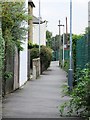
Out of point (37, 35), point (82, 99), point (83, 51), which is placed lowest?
point (82, 99)

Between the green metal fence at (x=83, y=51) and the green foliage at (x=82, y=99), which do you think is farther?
the green metal fence at (x=83, y=51)

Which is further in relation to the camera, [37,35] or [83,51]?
[37,35]

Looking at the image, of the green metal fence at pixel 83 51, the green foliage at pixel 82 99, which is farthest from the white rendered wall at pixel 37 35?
the green foliage at pixel 82 99

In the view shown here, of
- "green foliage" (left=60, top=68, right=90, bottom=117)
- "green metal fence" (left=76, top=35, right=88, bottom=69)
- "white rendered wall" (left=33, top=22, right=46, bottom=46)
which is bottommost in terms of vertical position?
"green foliage" (left=60, top=68, right=90, bottom=117)

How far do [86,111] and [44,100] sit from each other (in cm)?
496

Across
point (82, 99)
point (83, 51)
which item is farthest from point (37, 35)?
point (82, 99)

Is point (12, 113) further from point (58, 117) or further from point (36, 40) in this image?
point (36, 40)

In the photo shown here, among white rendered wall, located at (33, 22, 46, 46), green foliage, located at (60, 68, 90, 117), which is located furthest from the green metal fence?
white rendered wall, located at (33, 22, 46, 46)

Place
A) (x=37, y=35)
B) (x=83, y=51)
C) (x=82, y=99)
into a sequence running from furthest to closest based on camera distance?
(x=37, y=35)
(x=83, y=51)
(x=82, y=99)

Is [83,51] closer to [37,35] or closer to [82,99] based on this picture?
[82,99]

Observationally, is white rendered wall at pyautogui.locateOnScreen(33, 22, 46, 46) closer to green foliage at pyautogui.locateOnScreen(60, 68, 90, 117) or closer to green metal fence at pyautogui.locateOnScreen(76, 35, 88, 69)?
green metal fence at pyautogui.locateOnScreen(76, 35, 88, 69)

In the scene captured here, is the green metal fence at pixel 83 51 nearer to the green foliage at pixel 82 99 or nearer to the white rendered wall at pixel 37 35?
the green foliage at pixel 82 99

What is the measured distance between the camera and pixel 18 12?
15750 millimetres

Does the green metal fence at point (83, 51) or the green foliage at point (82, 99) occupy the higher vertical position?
the green metal fence at point (83, 51)
